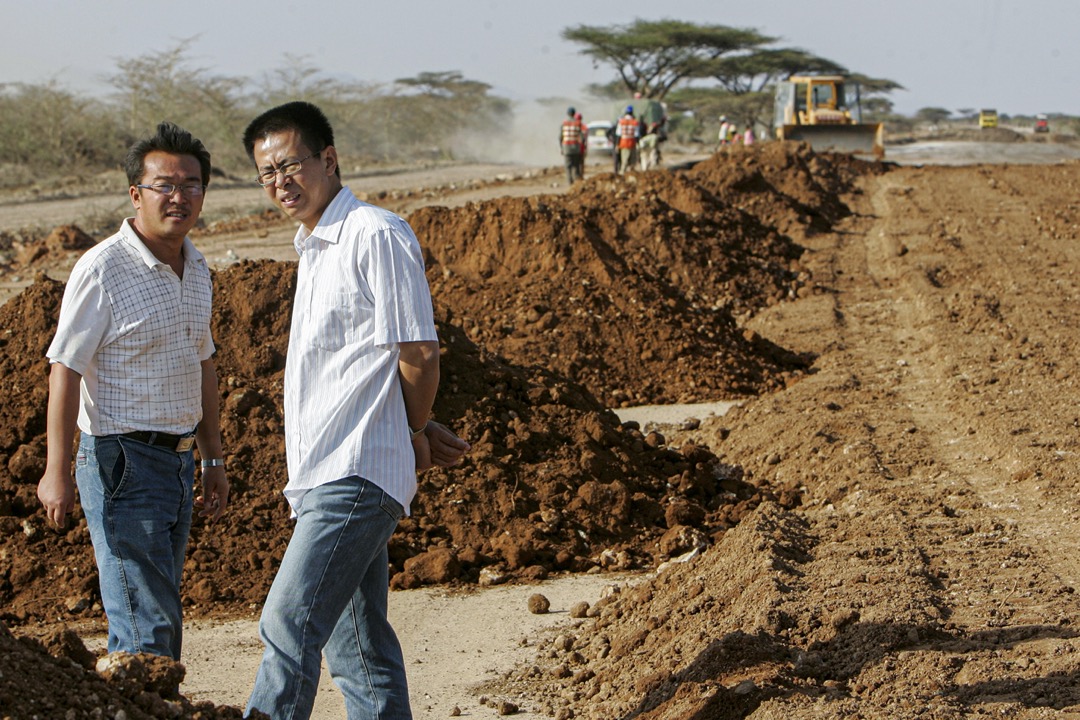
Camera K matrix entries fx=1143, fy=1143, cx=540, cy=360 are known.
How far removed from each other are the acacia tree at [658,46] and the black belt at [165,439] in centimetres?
4611

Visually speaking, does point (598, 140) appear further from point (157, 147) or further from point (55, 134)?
point (157, 147)

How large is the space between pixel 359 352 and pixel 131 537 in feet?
2.90

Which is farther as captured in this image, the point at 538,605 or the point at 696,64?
the point at 696,64

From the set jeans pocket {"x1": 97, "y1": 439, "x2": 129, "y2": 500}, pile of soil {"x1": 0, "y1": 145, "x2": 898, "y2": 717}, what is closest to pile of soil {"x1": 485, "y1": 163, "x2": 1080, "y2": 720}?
pile of soil {"x1": 0, "y1": 145, "x2": 898, "y2": 717}

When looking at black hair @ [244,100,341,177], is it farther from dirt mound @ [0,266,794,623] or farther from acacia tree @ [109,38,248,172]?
acacia tree @ [109,38,248,172]

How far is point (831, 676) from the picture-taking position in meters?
3.72

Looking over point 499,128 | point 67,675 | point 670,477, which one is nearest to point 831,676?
point 67,675

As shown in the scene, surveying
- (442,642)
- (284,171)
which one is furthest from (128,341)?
(442,642)

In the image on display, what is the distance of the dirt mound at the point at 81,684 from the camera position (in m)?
2.50

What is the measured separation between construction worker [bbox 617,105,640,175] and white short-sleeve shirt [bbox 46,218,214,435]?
18.7 metres

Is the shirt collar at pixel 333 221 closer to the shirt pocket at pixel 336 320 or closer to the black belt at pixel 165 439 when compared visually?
the shirt pocket at pixel 336 320

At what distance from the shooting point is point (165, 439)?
3.22 metres

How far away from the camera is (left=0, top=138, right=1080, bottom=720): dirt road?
361 cm

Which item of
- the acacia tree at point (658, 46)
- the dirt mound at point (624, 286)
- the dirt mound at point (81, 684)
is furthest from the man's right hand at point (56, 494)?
the acacia tree at point (658, 46)
